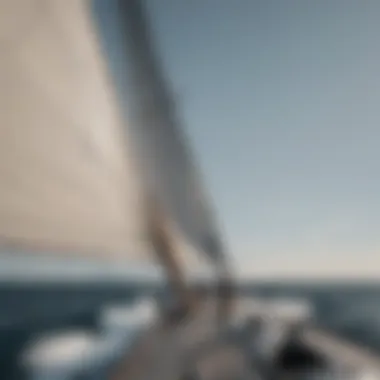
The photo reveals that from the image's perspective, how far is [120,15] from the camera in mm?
1996

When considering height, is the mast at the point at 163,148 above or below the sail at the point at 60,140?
above

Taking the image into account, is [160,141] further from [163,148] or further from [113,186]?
[113,186]

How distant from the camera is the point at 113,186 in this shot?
2.01m

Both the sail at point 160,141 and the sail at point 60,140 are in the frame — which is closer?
the sail at point 60,140

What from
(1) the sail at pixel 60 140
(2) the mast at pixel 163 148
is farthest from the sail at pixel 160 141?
(1) the sail at pixel 60 140

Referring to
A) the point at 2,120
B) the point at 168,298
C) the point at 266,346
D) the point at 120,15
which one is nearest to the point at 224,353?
the point at 266,346

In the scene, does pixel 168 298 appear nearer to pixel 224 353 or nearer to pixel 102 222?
pixel 102 222

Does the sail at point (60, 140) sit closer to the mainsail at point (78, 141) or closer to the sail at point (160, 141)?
the mainsail at point (78, 141)

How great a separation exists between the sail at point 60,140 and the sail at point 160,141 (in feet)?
0.42

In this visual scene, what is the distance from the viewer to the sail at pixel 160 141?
210 centimetres

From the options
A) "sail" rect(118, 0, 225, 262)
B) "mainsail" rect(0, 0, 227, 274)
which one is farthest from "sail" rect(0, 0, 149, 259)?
"sail" rect(118, 0, 225, 262)

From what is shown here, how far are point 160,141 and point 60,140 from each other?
2.68 ft

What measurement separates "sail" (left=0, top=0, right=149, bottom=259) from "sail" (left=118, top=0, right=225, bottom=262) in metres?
0.13

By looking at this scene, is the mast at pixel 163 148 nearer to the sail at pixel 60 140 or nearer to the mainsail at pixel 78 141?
the mainsail at pixel 78 141
